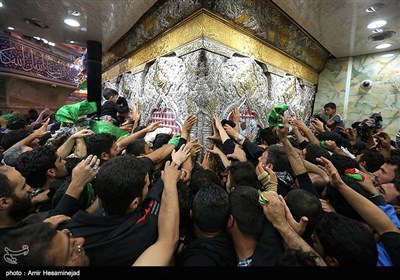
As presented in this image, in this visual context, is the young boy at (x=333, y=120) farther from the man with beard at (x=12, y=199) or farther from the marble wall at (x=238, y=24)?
the man with beard at (x=12, y=199)

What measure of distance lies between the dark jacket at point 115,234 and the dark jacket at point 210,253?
207 mm

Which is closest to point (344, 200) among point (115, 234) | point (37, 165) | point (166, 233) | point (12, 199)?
point (166, 233)

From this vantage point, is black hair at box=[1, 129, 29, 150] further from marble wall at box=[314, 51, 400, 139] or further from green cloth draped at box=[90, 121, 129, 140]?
marble wall at box=[314, 51, 400, 139]

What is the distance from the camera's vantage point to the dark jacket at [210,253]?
908mm

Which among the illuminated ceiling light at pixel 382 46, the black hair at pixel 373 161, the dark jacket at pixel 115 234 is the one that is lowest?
the dark jacket at pixel 115 234

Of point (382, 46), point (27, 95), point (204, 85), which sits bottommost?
point (204, 85)

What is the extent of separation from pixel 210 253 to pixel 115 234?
0.49m

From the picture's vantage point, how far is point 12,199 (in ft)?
3.59

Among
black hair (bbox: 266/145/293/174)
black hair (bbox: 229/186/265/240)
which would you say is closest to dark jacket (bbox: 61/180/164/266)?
black hair (bbox: 229/186/265/240)

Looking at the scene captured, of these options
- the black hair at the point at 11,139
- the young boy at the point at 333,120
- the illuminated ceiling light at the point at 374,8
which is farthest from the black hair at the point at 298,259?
the young boy at the point at 333,120

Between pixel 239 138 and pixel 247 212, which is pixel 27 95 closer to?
pixel 239 138

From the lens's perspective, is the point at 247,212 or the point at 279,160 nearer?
the point at 247,212

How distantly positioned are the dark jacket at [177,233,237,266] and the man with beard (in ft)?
3.31

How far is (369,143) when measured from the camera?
11.5 feet
